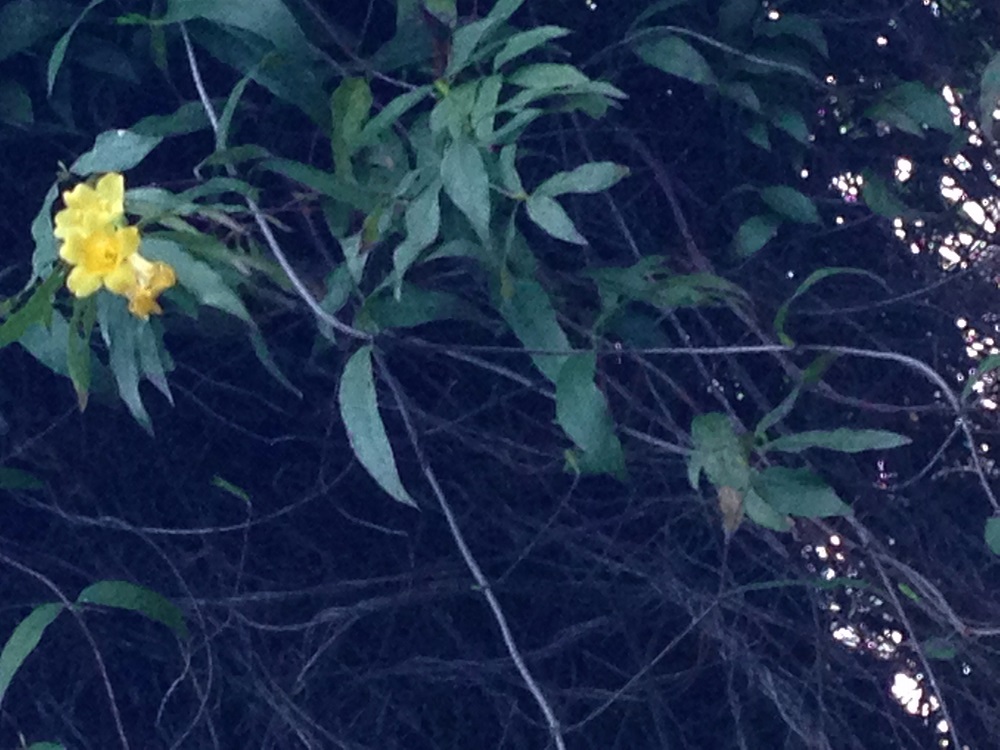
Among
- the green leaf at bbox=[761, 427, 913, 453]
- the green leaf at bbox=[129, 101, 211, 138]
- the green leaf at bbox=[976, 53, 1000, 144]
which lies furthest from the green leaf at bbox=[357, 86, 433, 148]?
the green leaf at bbox=[976, 53, 1000, 144]

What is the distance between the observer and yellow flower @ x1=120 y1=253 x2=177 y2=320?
2.32ft

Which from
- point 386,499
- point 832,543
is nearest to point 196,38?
point 386,499

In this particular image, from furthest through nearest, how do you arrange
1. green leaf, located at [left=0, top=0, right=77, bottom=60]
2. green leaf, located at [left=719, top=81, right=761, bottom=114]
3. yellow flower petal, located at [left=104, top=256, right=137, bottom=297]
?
1. green leaf, located at [left=719, top=81, right=761, bottom=114]
2. green leaf, located at [left=0, top=0, right=77, bottom=60]
3. yellow flower petal, located at [left=104, top=256, right=137, bottom=297]

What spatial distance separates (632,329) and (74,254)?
411mm

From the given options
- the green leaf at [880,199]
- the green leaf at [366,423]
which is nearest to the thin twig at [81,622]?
the green leaf at [366,423]

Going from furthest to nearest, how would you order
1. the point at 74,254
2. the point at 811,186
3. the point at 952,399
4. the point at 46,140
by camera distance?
the point at 811,186
the point at 46,140
the point at 952,399
the point at 74,254

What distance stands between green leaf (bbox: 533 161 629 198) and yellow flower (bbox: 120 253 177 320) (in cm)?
24

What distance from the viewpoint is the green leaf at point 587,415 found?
0.82 m

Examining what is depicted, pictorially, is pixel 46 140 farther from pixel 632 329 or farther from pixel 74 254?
pixel 632 329

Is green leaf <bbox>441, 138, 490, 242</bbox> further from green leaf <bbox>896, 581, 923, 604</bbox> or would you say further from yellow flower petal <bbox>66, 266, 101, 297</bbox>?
green leaf <bbox>896, 581, 923, 604</bbox>

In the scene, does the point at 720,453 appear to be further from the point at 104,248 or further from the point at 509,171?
the point at 104,248

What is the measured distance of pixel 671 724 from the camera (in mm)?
1088

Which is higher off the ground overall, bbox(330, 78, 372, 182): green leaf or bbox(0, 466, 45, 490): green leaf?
bbox(330, 78, 372, 182): green leaf

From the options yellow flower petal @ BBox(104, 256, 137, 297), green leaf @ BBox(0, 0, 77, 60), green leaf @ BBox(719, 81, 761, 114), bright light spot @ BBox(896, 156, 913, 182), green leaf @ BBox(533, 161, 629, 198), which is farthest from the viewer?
bright light spot @ BBox(896, 156, 913, 182)
